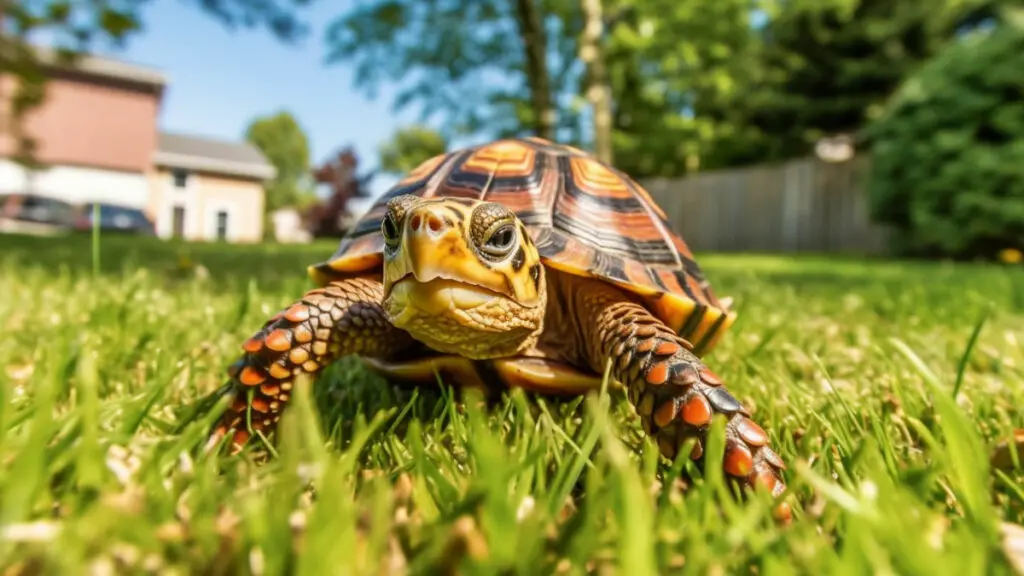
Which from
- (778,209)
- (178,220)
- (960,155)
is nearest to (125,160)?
(178,220)

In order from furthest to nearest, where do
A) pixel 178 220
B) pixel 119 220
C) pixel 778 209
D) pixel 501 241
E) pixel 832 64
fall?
pixel 178 220
pixel 119 220
pixel 832 64
pixel 778 209
pixel 501 241

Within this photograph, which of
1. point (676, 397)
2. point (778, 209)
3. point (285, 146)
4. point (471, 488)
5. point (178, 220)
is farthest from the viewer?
point (285, 146)

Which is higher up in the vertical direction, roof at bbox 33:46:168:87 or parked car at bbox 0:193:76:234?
roof at bbox 33:46:168:87

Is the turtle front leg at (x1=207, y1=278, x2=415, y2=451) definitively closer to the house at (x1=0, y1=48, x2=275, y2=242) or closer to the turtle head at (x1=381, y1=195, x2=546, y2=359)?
the turtle head at (x1=381, y1=195, x2=546, y2=359)

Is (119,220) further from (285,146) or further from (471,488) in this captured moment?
(285,146)

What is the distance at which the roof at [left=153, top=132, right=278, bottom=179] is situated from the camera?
30.6 meters

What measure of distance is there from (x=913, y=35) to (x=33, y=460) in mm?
25269

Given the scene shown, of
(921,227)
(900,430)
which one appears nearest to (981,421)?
(900,430)

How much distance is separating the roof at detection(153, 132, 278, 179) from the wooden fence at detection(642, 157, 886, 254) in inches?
857

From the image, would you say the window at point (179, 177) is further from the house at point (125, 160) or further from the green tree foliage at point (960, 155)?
the green tree foliage at point (960, 155)

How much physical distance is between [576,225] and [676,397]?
2.12ft

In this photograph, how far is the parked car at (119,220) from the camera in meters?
21.6

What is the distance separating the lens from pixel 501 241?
1.34 m

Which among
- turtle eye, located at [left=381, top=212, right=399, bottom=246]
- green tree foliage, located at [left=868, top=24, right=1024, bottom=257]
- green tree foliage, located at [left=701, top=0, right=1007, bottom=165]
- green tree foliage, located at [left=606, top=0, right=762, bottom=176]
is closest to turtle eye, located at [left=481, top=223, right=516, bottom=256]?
turtle eye, located at [left=381, top=212, right=399, bottom=246]
